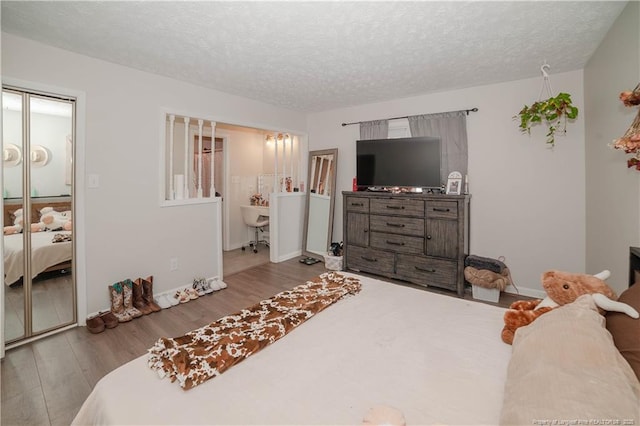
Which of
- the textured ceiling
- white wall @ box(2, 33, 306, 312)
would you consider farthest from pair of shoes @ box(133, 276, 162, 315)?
the textured ceiling

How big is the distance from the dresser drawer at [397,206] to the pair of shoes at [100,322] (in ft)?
10.1

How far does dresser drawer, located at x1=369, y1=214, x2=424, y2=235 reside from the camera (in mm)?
3523

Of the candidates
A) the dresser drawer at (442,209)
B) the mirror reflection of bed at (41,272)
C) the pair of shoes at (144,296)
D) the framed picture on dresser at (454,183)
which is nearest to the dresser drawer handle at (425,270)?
the dresser drawer at (442,209)

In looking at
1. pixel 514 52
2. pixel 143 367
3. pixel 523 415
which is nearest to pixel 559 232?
pixel 514 52

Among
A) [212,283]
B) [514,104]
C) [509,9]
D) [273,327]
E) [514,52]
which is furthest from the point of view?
[212,283]

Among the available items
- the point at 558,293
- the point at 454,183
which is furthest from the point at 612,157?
the point at 558,293

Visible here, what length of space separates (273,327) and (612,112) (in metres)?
2.91

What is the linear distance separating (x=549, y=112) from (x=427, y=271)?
6.84 ft

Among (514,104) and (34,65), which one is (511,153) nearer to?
(514,104)

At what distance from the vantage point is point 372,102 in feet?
14.1

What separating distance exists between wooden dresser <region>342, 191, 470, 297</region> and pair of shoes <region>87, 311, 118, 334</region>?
279cm

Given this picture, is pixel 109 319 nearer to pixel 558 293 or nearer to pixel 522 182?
pixel 558 293

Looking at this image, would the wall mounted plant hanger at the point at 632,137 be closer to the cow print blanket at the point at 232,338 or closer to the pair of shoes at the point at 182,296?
the cow print blanket at the point at 232,338

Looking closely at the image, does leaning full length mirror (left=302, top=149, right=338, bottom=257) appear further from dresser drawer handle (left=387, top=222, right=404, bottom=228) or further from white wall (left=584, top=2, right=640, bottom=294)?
white wall (left=584, top=2, right=640, bottom=294)
